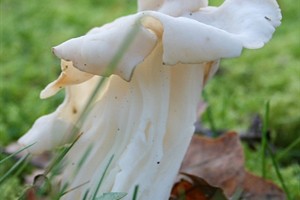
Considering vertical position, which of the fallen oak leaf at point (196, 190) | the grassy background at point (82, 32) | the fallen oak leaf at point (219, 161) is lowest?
the grassy background at point (82, 32)

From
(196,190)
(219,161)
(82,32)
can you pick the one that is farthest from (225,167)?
(82,32)

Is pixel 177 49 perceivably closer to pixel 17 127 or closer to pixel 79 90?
pixel 79 90

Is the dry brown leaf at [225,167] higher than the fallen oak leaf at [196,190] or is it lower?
lower

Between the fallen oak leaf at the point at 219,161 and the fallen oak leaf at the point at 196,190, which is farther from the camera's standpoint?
the fallen oak leaf at the point at 219,161

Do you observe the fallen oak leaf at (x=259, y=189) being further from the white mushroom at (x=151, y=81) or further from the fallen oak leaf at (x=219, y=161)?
the white mushroom at (x=151, y=81)

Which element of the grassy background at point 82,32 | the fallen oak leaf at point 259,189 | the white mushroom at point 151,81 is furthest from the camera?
the grassy background at point 82,32

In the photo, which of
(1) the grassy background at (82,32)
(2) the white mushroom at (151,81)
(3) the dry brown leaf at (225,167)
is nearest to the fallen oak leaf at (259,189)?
(3) the dry brown leaf at (225,167)

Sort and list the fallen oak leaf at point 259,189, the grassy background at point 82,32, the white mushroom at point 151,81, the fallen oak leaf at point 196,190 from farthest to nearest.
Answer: the grassy background at point 82,32 < the fallen oak leaf at point 259,189 < the fallen oak leaf at point 196,190 < the white mushroom at point 151,81
